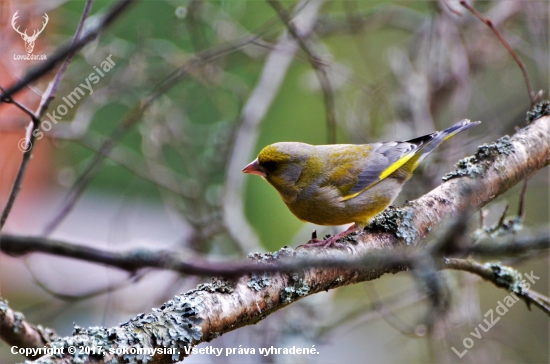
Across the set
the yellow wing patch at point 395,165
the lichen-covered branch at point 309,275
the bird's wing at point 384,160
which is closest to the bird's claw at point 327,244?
the lichen-covered branch at point 309,275

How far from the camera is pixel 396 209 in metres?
3.14

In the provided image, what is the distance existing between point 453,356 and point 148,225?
16.3 feet

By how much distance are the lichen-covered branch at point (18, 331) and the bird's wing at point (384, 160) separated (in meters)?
2.18

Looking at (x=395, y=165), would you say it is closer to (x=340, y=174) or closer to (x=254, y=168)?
(x=340, y=174)

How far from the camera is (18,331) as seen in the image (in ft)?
8.07

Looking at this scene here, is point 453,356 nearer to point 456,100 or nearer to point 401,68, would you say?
point 456,100

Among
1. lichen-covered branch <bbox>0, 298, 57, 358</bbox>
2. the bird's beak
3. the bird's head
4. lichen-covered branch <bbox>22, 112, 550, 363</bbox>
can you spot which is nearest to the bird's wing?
the bird's head

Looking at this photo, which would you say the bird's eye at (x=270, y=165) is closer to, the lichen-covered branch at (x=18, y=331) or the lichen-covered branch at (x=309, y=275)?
the lichen-covered branch at (x=309, y=275)

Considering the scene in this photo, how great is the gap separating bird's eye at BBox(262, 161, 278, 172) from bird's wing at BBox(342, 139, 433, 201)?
1.94 ft

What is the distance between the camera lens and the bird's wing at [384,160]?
3.75 meters

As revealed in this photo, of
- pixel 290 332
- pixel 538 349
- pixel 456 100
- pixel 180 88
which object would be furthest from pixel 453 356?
pixel 180 88

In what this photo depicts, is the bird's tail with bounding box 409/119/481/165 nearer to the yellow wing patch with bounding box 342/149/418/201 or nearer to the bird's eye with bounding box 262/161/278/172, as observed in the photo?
the yellow wing patch with bounding box 342/149/418/201

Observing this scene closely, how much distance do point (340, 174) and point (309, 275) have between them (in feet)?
4.78

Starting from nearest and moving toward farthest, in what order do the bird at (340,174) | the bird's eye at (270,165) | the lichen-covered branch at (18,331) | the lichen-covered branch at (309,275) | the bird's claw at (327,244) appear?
1. the lichen-covered branch at (309,275)
2. the lichen-covered branch at (18,331)
3. the bird's claw at (327,244)
4. the bird at (340,174)
5. the bird's eye at (270,165)
